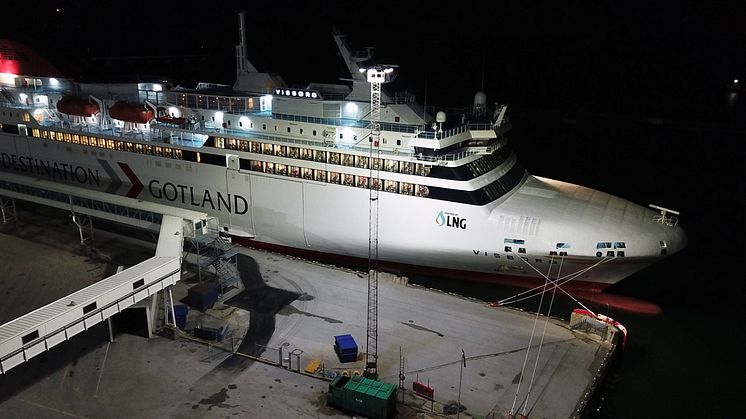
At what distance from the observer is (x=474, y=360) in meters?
18.1

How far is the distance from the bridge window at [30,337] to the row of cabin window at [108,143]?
53.7 feet

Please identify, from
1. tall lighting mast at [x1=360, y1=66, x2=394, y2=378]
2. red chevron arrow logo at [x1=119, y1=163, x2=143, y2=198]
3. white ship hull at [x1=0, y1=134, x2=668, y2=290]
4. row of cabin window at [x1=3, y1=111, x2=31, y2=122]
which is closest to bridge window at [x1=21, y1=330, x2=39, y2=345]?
tall lighting mast at [x1=360, y1=66, x2=394, y2=378]

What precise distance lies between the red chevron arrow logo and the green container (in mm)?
22126

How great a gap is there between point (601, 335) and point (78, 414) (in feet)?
57.5

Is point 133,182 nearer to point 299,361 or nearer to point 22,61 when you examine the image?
point 22,61

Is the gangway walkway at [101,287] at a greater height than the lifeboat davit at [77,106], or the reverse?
the lifeboat davit at [77,106]

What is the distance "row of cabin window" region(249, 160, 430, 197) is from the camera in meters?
24.9

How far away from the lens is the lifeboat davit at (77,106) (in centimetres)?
3225

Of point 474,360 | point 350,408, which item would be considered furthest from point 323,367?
point 474,360

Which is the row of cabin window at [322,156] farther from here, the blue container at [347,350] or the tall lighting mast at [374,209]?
the blue container at [347,350]

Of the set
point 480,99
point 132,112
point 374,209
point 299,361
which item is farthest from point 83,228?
point 480,99

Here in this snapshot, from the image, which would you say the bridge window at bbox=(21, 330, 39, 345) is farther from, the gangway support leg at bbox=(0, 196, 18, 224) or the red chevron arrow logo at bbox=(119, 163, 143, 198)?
the red chevron arrow logo at bbox=(119, 163, 143, 198)

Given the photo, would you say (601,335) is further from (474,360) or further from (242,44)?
(242,44)

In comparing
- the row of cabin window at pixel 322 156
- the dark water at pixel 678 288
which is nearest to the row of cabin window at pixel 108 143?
the row of cabin window at pixel 322 156
